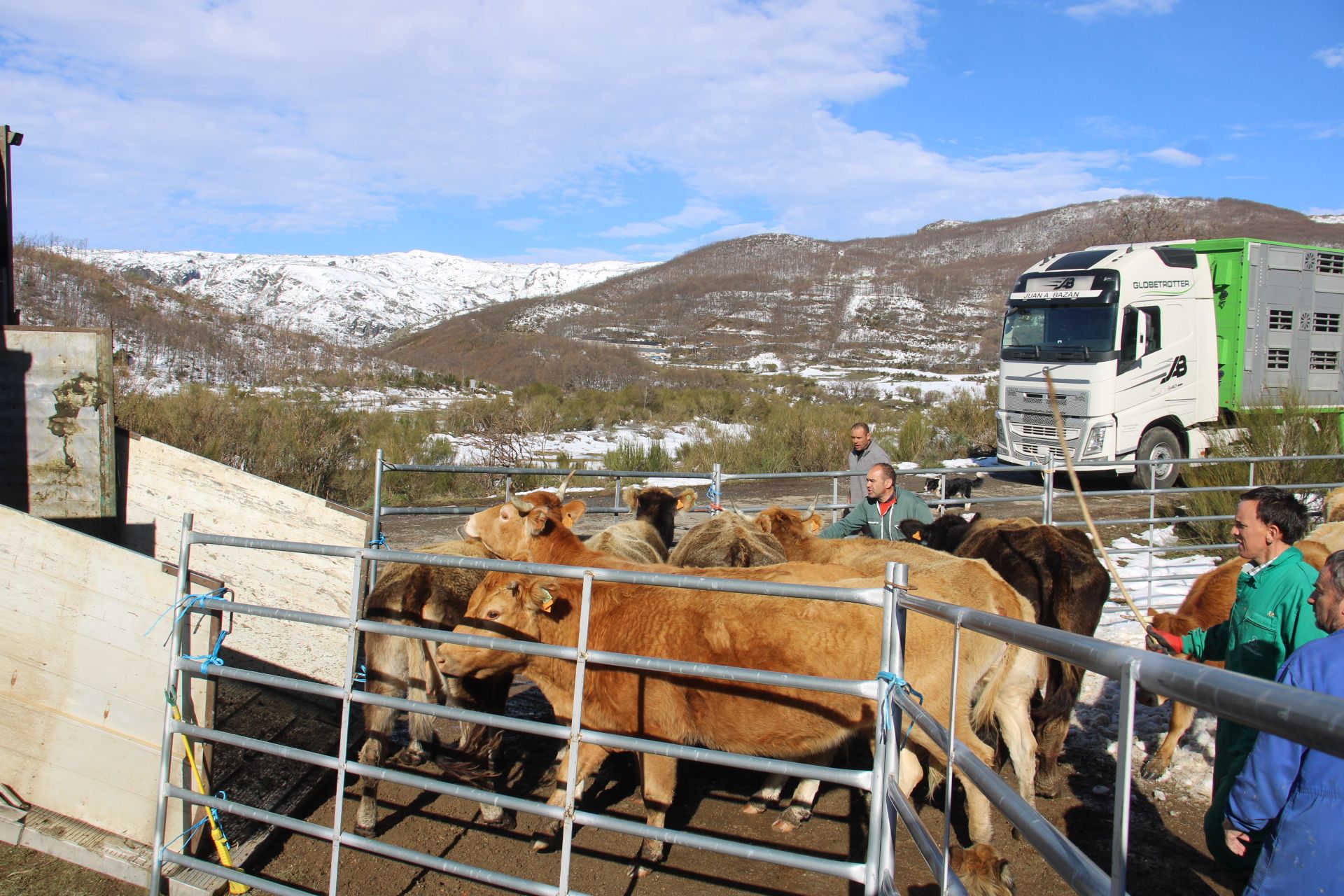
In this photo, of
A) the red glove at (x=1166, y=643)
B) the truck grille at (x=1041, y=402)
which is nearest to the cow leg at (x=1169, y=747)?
the red glove at (x=1166, y=643)

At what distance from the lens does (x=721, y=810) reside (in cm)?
501

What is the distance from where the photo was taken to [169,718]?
3773 millimetres

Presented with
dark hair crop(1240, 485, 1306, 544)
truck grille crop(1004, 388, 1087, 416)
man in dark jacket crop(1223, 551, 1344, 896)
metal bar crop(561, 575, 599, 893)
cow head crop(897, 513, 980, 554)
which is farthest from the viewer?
truck grille crop(1004, 388, 1087, 416)

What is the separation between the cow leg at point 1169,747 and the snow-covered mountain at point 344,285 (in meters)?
81.6

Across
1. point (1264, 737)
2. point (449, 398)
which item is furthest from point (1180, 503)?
point (449, 398)

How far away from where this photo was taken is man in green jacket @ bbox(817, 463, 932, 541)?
7215mm

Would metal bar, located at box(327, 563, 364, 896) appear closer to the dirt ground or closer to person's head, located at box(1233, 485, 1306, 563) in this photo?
the dirt ground

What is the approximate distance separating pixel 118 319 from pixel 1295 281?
36313 millimetres

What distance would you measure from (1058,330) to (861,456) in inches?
338

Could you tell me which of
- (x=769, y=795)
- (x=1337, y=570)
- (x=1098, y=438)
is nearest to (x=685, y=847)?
(x=769, y=795)

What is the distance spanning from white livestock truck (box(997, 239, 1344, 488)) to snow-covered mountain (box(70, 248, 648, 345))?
2890 inches

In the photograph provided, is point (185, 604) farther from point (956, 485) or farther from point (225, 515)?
point (956, 485)

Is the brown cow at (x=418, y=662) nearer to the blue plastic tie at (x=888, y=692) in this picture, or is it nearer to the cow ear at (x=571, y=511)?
the cow ear at (x=571, y=511)

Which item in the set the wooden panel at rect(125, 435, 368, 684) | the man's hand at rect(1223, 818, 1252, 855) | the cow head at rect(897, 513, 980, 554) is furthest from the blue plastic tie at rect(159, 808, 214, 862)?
the cow head at rect(897, 513, 980, 554)
